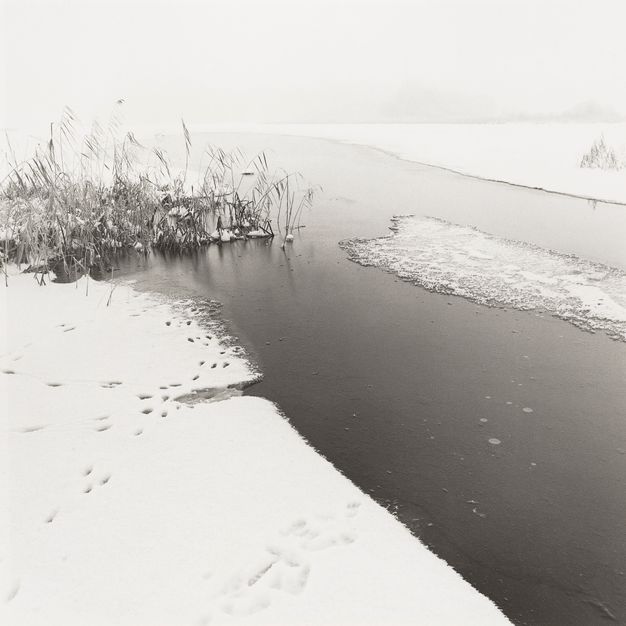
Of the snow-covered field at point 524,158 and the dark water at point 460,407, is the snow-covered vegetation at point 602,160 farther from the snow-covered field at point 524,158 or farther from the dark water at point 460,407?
the dark water at point 460,407

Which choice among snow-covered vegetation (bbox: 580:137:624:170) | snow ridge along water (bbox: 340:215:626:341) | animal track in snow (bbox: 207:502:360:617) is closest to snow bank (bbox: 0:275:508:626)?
animal track in snow (bbox: 207:502:360:617)

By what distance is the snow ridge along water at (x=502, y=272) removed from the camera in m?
4.58

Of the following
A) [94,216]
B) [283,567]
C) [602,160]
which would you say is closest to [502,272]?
[283,567]

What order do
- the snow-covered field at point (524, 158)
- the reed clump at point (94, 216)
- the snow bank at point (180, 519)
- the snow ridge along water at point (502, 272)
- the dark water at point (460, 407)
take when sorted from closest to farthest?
the snow bank at point (180, 519)
the dark water at point (460, 407)
the snow ridge along water at point (502, 272)
the reed clump at point (94, 216)
the snow-covered field at point (524, 158)

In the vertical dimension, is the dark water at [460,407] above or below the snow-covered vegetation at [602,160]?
below

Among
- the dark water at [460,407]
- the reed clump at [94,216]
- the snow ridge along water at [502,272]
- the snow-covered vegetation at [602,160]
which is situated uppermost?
the snow-covered vegetation at [602,160]

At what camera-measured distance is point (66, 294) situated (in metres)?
4.80

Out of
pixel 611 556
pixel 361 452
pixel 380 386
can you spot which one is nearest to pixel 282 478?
pixel 361 452

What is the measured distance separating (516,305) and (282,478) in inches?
126

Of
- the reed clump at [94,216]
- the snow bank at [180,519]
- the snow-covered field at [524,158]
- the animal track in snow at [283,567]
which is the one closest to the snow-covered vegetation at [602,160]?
the snow-covered field at [524,158]

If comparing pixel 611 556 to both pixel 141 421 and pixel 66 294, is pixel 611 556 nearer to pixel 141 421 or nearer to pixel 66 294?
pixel 141 421

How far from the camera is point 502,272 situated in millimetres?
5465

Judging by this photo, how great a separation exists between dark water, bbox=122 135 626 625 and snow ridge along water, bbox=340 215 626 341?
0.84 ft

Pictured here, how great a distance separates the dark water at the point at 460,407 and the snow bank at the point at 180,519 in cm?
25
